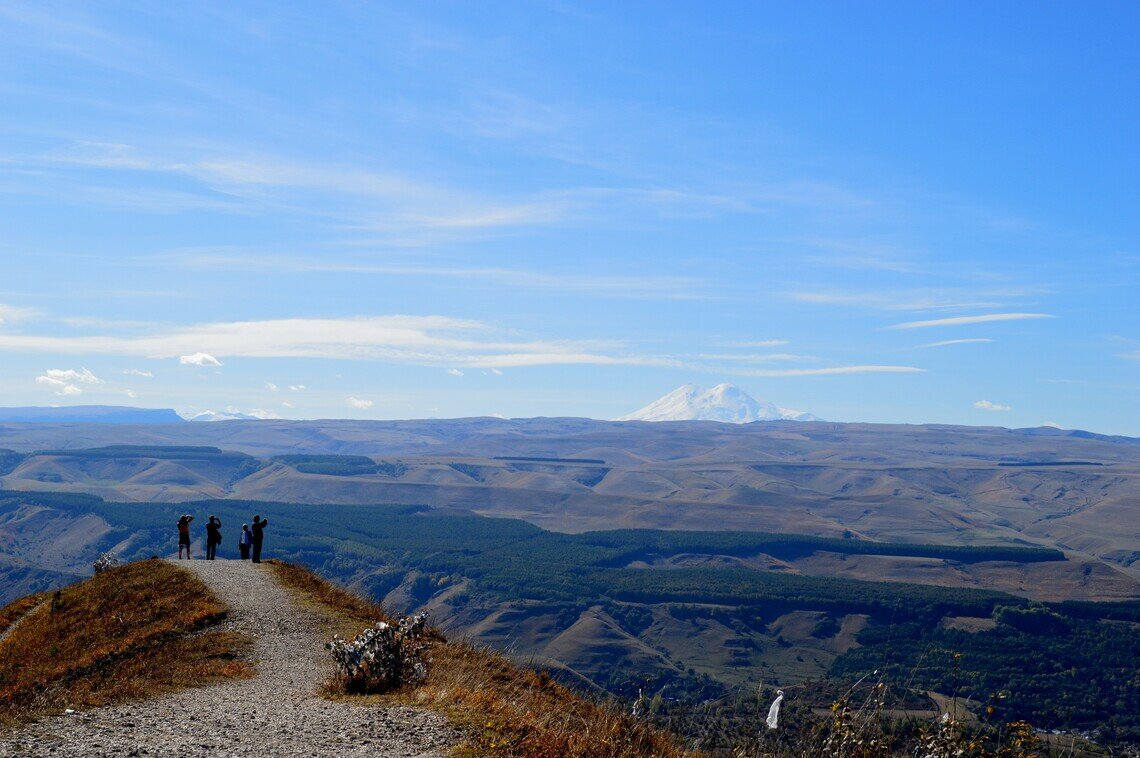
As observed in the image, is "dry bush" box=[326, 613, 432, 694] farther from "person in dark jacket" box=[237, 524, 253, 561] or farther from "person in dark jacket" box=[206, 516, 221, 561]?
"person in dark jacket" box=[237, 524, 253, 561]

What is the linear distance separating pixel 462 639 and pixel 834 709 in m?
16.4

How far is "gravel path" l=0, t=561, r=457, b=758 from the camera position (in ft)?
45.5

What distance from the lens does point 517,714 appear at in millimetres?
15367

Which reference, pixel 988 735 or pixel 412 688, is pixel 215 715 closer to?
pixel 412 688

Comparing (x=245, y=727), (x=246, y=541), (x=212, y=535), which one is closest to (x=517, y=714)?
(x=245, y=727)

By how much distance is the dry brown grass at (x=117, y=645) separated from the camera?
18781 millimetres

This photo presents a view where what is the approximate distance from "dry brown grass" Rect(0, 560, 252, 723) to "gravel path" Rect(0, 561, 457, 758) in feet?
2.90

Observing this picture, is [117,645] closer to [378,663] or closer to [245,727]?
[378,663]

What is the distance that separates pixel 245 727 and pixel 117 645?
38.1 ft

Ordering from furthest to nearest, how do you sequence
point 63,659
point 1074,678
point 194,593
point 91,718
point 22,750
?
point 1074,678 → point 194,593 → point 63,659 → point 91,718 → point 22,750

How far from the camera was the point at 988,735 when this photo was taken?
1273cm

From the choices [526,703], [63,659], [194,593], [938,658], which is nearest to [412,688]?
[526,703]

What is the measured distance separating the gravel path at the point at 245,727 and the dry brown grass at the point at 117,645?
0.88m

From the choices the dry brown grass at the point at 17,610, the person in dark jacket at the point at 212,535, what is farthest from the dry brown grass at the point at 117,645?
the person in dark jacket at the point at 212,535
